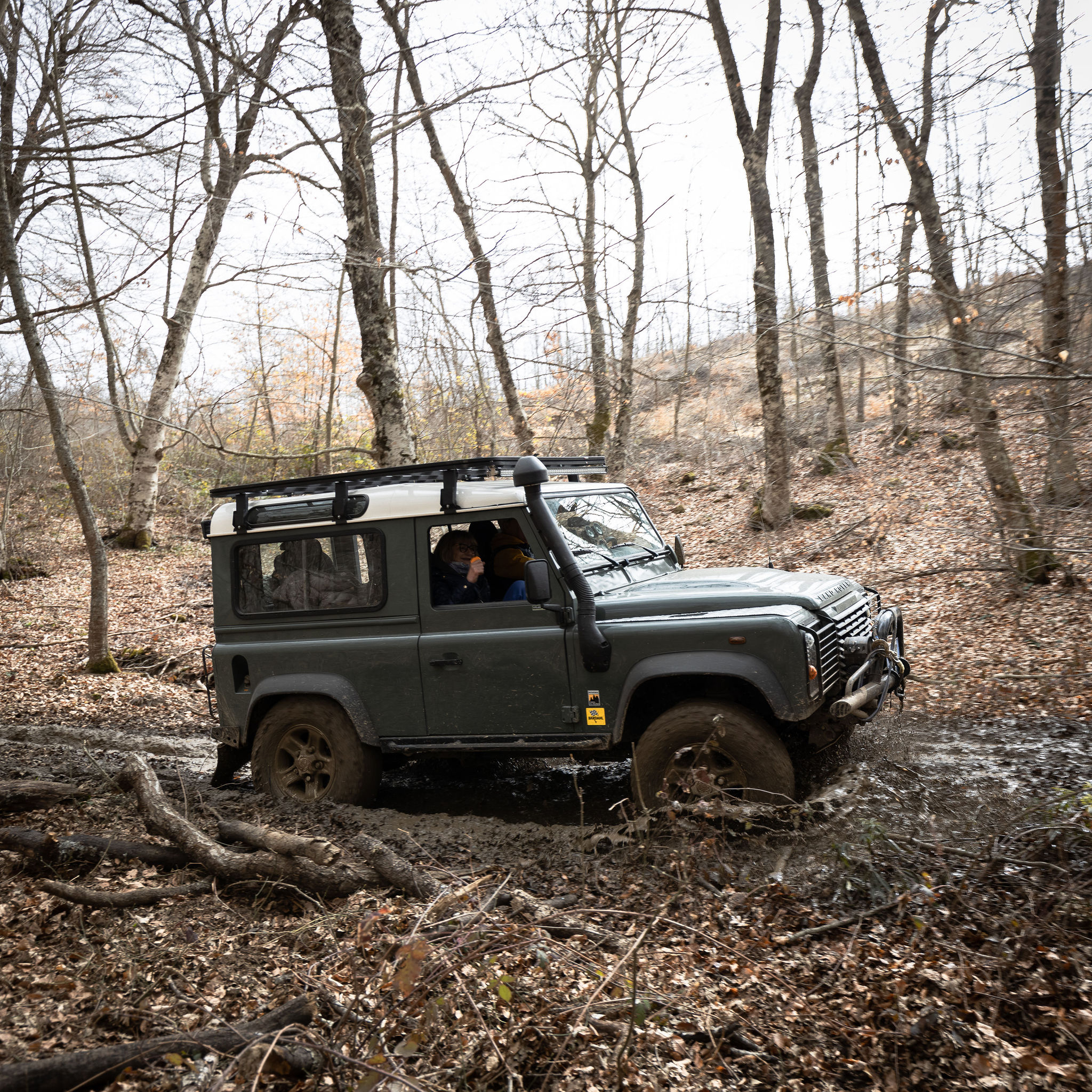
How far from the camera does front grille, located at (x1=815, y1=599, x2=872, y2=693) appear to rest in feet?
14.5

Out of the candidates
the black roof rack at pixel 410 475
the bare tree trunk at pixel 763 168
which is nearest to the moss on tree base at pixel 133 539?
the bare tree trunk at pixel 763 168

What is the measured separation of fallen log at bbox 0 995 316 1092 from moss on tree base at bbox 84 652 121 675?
27.5 feet

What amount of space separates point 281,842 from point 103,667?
23.5 ft

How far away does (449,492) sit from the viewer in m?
5.11

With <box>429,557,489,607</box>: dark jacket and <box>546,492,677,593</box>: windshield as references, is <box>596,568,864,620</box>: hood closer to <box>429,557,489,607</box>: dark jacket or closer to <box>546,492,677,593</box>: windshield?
<box>546,492,677,593</box>: windshield

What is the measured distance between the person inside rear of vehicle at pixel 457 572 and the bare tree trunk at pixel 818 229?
1169 centimetres

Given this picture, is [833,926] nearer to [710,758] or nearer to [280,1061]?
[710,758]

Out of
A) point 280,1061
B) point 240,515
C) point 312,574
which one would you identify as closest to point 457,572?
point 312,574

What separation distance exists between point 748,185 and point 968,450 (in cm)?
619

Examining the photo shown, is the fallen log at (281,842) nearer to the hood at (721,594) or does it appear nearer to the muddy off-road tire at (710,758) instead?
the muddy off-road tire at (710,758)

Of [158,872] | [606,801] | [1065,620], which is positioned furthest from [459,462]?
[1065,620]

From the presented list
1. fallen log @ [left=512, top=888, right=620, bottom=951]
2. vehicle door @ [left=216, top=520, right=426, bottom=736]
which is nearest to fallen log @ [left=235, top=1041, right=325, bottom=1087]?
fallen log @ [left=512, top=888, right=620, bottom=951]

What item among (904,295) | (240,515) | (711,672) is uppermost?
(904,295)

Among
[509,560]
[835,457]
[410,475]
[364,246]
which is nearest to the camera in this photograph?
[509,560]
